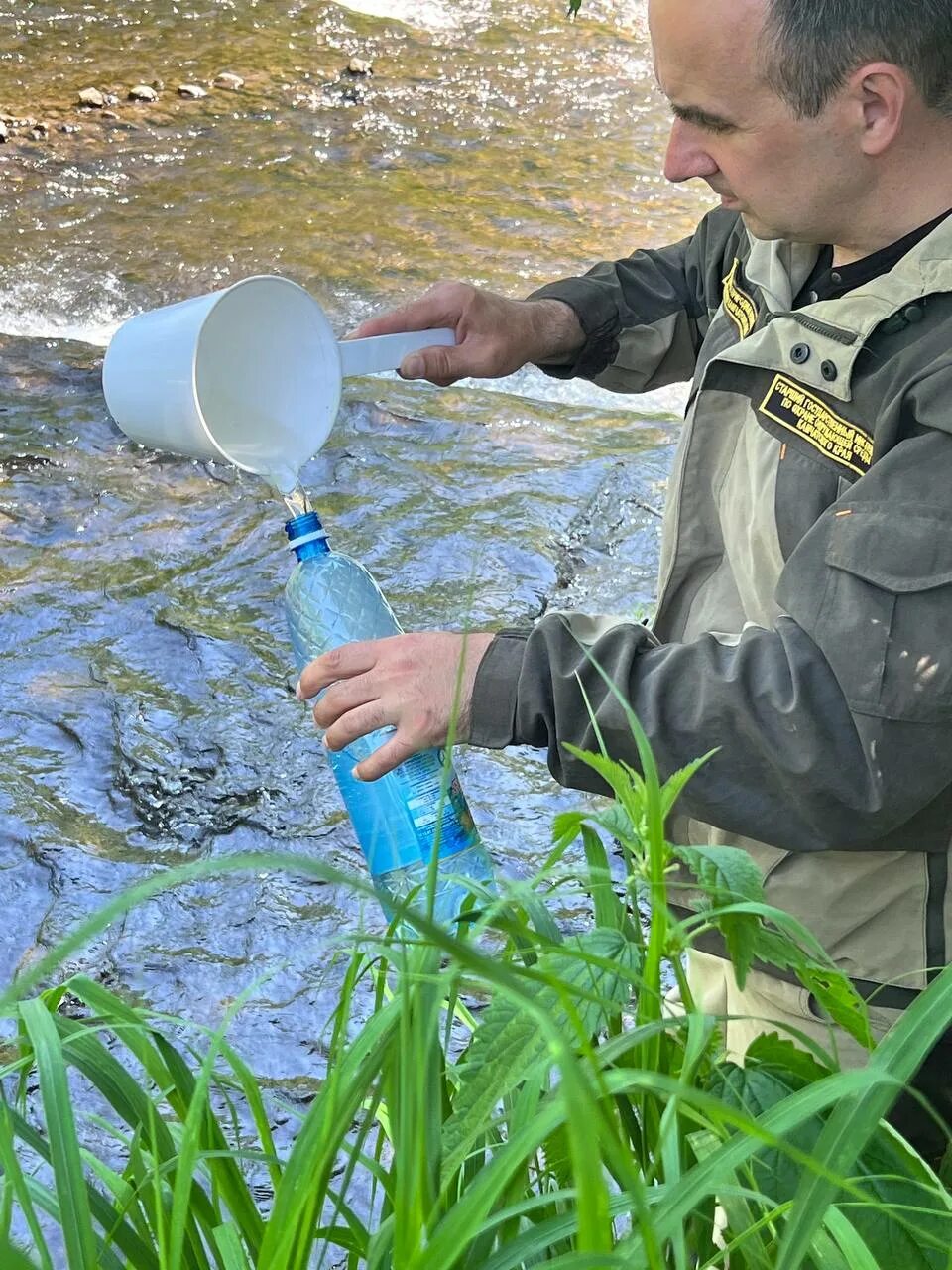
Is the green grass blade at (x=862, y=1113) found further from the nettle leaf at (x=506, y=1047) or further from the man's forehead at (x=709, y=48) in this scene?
the man's forehead at (x=709, y=48)

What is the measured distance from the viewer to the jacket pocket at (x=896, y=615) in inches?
63.6

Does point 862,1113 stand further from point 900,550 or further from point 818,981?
point 900,550

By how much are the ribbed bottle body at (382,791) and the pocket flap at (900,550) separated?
0.51m

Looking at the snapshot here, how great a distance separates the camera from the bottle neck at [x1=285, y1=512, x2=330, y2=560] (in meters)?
2.09

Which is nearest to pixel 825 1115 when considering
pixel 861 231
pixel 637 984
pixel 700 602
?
pixel 637 984

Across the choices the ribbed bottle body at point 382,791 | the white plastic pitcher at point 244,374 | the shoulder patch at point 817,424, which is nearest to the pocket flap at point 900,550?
the shoulder patch at point 817,424

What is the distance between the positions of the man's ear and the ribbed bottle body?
0.88 meters

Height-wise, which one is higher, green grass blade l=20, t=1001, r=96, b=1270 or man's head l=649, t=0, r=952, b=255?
man's head l=649, t=0, r=952, b=255

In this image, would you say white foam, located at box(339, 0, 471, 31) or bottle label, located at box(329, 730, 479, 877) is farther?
white foam, located at box(339, 0, 471, 31)

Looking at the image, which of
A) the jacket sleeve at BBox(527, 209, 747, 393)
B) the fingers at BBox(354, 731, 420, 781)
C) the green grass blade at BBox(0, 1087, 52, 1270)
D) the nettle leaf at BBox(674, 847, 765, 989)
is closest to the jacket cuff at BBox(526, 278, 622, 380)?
the jacket sleeve at BBox(527, 209, 747, 393)

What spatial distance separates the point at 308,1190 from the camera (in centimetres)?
108

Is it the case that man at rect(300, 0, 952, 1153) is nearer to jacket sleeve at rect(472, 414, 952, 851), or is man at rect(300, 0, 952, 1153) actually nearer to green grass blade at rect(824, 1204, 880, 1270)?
jacket sleeve at rect(472, 414, 952, 851)

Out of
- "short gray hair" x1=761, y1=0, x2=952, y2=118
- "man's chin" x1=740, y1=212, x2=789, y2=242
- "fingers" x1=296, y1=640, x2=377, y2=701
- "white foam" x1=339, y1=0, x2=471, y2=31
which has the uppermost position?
"white foam" x1=339, y1=0, x2=471, y2=31

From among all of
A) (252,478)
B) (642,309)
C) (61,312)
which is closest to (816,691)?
(642,309)
